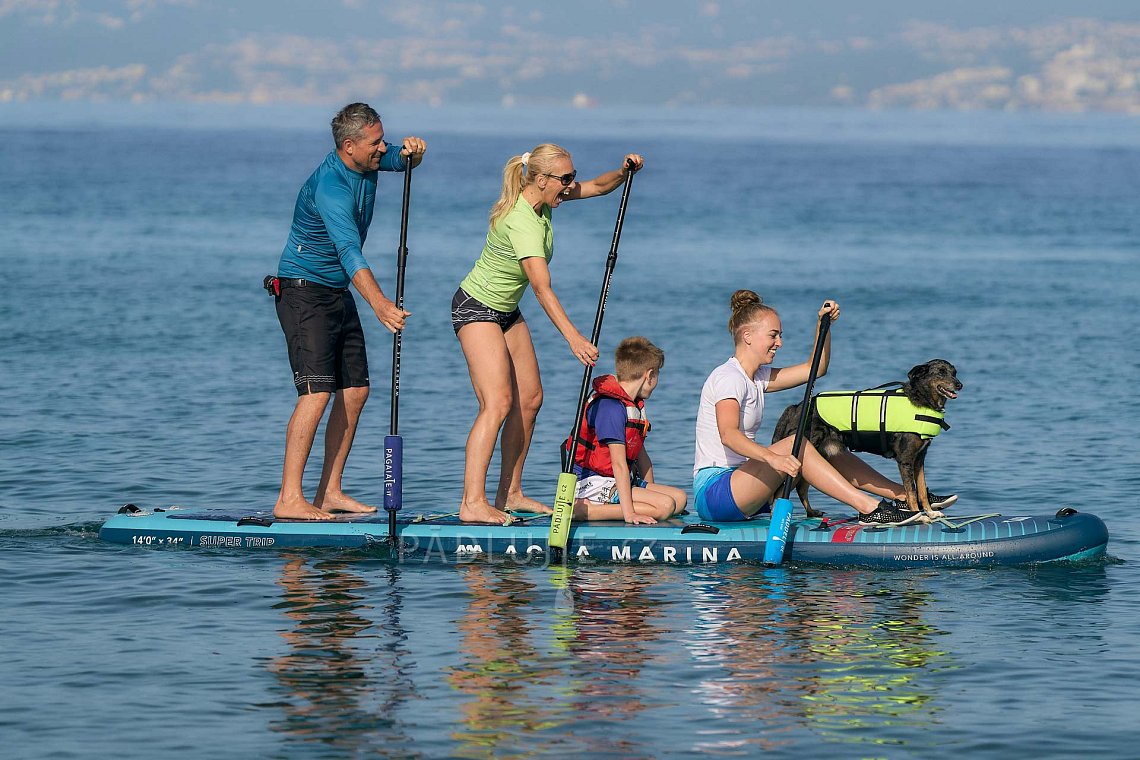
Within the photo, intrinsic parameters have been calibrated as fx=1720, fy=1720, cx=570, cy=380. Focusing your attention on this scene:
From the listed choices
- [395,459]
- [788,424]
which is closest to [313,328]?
[395,459]

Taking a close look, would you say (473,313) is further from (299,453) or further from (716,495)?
(716,495)

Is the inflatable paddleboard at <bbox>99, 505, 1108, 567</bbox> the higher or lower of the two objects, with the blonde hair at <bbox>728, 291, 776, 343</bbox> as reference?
lower

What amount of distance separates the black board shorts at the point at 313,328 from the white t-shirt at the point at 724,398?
205cm

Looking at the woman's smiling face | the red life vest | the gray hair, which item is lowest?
the red life vest

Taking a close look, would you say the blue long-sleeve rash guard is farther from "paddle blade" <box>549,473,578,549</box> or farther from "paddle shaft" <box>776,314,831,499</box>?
"paddle shaft" <box>776,314,831,499</box>

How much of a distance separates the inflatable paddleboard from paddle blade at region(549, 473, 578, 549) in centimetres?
14

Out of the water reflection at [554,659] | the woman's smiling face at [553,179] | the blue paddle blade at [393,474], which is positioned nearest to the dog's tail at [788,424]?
the water reflection at [554,659]

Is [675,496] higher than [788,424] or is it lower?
lower

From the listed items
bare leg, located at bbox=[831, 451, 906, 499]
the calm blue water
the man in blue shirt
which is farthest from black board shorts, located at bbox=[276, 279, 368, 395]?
bare leg, located at bbox=[831, 451, 906, 499]

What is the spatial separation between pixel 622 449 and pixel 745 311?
108 cm

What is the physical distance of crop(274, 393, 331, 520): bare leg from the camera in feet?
33.6

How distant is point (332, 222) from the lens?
32.3 feet

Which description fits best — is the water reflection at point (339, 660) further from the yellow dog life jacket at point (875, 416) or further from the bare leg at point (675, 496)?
the yellow dog life jacket at point (875, 416)

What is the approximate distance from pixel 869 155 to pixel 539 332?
67.1m
